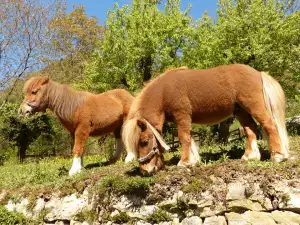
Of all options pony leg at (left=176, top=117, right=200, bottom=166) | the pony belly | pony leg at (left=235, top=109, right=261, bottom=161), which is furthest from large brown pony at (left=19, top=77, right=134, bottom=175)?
pony leg at (left=235, top=109, right=261, bottom=161)

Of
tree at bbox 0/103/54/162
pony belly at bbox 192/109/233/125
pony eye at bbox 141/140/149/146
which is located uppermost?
tree at bbox 0/103/54/162

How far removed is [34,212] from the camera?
662 centimetres

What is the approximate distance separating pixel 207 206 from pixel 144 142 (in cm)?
150

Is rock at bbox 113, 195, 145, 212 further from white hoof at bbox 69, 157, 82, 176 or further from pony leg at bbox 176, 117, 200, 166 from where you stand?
white hoof at bbox 69, 157, 82, 176

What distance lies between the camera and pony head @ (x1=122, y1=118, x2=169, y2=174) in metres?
5.77

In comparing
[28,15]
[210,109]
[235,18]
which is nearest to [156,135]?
[210,109]

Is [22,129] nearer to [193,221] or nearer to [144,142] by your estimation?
[144,142]

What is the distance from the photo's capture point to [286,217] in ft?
15.8

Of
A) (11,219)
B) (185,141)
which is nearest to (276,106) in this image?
(185,141)

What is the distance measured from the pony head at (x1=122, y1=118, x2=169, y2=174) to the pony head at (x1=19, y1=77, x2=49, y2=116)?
103 inches

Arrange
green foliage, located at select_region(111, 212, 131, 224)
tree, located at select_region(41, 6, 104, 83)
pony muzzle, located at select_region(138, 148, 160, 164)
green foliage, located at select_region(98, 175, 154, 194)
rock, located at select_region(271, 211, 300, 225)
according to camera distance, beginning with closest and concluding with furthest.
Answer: rock, located at select_region(271, 211, 300, 225), green foliage, located at select_region(98, 175, 154, 194), green foliage, located at select_region(111, 212, 131, 224), pony muzzle, located at select_region(138, 148, 160, 164), tree, located at select_region(41, 6, 104, 83)

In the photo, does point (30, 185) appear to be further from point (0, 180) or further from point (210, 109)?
point (210, 109)

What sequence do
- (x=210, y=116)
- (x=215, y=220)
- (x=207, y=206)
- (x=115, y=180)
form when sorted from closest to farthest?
(x=215, y=220)
(x=207, y=206)
(x=115, y=180)
(x=210, y=116)

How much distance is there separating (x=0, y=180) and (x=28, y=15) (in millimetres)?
12978
